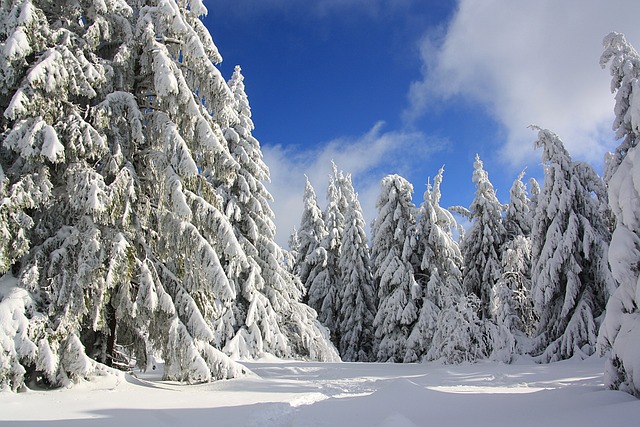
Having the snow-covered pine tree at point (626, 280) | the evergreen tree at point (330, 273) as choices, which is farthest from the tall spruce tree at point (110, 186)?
the evergreen tree at point (330, 273)

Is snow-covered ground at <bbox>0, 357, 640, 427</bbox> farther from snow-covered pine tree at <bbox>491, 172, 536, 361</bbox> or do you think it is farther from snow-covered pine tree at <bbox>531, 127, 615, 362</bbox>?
snow-covered pine tree at <bbox>531, 127, 615, 362</bbox>

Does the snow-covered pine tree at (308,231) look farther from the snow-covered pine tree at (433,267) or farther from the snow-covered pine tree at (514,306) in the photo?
the snow-covered pine tree at (514,306)

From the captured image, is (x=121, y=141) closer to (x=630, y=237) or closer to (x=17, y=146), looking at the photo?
(x=17, y=146)

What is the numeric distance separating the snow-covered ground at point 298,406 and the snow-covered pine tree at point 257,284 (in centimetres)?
697

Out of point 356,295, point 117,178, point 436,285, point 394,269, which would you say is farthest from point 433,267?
Result: point 117,178

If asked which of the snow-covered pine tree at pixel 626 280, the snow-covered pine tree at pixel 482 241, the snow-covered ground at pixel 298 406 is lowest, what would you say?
the snow-covered ground at pixel 298 406

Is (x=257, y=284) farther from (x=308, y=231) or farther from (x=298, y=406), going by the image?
(x=308, y=231)

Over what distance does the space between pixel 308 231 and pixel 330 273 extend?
3503 millimetres

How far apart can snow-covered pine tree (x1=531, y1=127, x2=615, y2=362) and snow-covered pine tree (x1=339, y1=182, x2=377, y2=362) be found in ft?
38.0

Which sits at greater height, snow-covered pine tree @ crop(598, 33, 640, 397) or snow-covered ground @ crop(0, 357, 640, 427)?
snow-covered pine tree @ crop(598, 33, 640, 397)

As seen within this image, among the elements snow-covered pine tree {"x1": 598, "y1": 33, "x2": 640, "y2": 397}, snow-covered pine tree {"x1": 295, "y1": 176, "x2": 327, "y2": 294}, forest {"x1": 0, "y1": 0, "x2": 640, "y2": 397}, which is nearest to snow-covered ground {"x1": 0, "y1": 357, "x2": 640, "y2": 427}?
snow-covered pine tree {"x1": 598, "y1": 33, "x2": 640, "y2": 397}

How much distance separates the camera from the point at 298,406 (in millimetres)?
7125

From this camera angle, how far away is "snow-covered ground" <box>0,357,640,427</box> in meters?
4.97

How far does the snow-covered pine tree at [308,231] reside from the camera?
29.6 metres
